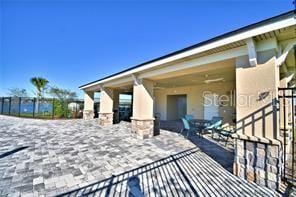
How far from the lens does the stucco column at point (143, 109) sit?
6027 millimetres

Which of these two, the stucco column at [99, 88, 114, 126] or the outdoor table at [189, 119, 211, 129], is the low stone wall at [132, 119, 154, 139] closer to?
the outdoor table at [189, 119, 211, 129]

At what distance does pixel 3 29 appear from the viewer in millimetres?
7766

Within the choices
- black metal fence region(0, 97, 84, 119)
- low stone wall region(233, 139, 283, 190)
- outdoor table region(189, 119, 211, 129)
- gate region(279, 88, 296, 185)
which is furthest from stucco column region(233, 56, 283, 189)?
black metal fence region(0, 97, 84, 119)

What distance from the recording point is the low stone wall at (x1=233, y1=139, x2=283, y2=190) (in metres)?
2.41

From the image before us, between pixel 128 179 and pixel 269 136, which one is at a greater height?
pixel 269 136

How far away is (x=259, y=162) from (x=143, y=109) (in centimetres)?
419

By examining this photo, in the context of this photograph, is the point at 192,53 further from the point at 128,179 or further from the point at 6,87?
the point at 6,87

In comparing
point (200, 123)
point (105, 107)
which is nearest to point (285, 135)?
point (200, 123)

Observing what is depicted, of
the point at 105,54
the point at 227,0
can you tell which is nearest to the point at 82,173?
the point at 227,0

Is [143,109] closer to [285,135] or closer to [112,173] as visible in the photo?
[112,173]

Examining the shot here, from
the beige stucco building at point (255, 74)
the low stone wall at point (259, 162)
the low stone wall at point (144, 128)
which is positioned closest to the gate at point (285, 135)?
the beige stucco building at point (255, 74)

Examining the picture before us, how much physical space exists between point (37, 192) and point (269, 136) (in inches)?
151

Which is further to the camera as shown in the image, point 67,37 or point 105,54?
point 105,54

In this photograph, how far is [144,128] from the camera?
5.98 meters
